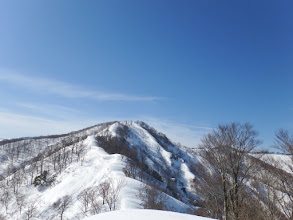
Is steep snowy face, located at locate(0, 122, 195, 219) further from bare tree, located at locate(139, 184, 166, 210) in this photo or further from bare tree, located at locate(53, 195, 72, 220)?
bare tree, located at locate(139, 184, 166, 210)

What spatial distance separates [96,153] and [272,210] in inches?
2479

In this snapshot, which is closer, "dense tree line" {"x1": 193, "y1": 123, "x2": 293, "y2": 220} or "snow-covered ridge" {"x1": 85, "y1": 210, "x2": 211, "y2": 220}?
"snow-covered ridge" {"x1": 85, "y1": 210, "x2": 211, "y2": 220}

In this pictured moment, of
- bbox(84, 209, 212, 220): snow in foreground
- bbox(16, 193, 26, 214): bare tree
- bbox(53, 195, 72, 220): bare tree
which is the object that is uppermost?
bbox(84, 209, 212, 220): snow in foreground

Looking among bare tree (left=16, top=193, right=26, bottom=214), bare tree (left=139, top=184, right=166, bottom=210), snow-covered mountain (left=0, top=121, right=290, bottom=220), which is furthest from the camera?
bare tree (left=16, top=193, right=26, bottom=214)

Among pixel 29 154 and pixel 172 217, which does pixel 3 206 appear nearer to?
pixel 172 217

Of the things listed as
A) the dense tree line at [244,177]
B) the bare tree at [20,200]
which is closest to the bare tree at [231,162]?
the dense tree line at [244,177]

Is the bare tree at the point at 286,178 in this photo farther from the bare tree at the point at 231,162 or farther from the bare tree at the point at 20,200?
the bare tree at the point at 20,200

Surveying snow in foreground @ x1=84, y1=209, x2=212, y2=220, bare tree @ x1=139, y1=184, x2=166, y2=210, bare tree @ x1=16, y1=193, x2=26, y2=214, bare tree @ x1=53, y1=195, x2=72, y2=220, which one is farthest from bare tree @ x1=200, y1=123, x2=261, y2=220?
bare tree @ x1=16, y1=193, x2=26, y2=214

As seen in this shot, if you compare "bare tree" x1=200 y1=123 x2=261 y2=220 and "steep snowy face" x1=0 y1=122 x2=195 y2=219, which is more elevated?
"bare tree" x1=200 y1=123 x2=261 y2=220

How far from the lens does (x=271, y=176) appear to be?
12938 millimetres

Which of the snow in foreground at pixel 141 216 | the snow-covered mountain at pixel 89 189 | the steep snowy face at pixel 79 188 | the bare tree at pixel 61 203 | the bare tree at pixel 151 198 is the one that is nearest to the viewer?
the snow in foreground at pixel 141 216

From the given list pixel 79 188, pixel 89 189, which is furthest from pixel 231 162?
pixel 79 188

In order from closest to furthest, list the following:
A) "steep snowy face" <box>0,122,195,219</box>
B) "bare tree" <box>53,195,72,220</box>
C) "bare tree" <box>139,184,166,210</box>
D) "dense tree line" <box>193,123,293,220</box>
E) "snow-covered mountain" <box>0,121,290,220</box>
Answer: "dense tree line" <box>193,123,293,220</box> < "bare tree" <box>139,184,166,210</box> < "snow-covered mountain" <box>0,121,290,220</box> < "steep snowy face" <box>0,122,195,219</box> < "bare tree" <box>53,195,72,220</box>

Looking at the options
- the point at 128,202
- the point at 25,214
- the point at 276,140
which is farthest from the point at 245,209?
the point at 25,214
